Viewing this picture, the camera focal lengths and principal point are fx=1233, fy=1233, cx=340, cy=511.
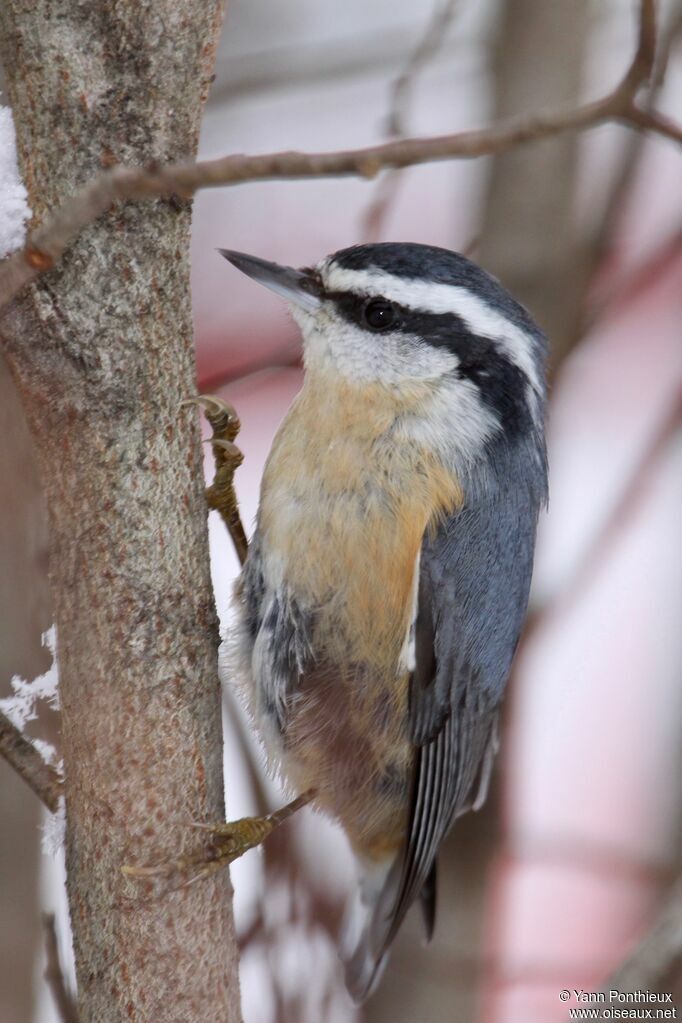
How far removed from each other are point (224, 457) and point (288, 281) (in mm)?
217

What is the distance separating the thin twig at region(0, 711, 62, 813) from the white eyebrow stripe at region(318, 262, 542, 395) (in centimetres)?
63

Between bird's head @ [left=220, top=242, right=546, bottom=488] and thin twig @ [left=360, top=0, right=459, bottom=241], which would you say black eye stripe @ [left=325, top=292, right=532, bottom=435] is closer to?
bird's head @ [left=220, top=242, right=546, bottom=488]

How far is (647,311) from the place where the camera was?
Result: 2764 mm

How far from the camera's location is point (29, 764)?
1104mm

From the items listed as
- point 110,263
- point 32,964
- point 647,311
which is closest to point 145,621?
point 110,263

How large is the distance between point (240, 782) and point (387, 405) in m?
0.92

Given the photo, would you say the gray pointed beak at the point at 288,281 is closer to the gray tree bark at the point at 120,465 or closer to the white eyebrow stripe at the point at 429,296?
the white eyebrow stripe at the point at 429,296

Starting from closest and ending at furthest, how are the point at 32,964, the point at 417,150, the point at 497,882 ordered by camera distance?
the point at 417,150
the point at 32,964
the point at 497,882

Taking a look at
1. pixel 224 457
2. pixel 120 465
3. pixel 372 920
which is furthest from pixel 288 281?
pixel 372 920

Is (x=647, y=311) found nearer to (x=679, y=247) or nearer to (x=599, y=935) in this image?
(x=679, y=247)

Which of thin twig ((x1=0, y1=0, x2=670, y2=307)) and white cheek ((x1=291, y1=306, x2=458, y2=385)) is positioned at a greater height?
white cheek ((x1=291, y1=306, x2=458, y2=385))

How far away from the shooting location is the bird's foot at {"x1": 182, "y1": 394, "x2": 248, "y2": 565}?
4.59ft

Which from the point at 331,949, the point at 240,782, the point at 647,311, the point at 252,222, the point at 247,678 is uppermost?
the point at 252,222

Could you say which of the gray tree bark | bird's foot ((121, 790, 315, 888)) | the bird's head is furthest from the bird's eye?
bird's foot ((121, 790, 315, 888))
